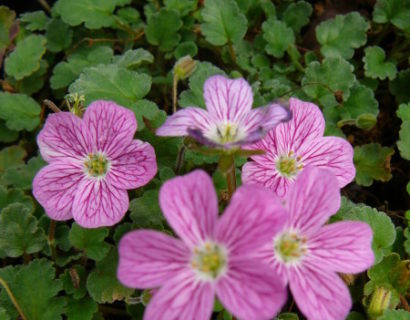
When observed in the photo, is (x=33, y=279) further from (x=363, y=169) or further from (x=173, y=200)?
(x=363, y=169)

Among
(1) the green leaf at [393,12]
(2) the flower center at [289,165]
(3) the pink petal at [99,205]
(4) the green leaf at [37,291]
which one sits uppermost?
(1) the green leaf at [393,12]

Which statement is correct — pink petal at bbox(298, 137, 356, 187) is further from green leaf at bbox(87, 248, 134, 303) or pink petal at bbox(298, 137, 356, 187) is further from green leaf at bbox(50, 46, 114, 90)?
green leaf at bbox(50, 46, 114, 90)

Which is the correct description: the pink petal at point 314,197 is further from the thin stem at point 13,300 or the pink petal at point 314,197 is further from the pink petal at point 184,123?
the thin stem at point 13,300

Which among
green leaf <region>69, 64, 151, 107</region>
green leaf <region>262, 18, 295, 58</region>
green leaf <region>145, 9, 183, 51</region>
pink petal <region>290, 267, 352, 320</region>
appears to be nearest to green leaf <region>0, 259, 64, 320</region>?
green leaf <region>69, 64, 151, 107</region>

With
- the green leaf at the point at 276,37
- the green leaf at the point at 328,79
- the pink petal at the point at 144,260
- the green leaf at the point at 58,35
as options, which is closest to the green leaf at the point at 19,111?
the green leaf at the point at 58,35

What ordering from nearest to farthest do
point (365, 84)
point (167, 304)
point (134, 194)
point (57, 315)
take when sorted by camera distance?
point (167, 304), point (57, 315), point (134, 194), point (365, 84)

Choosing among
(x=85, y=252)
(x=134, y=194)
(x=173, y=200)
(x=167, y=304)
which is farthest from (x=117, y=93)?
(x=167, y=304)
